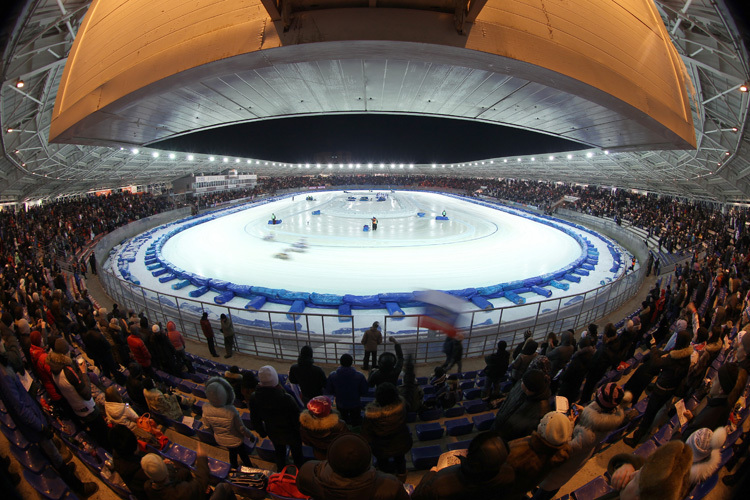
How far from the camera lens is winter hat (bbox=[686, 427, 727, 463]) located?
2.21 m

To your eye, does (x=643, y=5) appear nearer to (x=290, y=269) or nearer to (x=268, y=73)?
(x=268, y=73)

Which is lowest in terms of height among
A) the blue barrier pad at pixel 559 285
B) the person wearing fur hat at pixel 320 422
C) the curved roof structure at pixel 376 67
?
the blue barrier pad at pixel 559 285

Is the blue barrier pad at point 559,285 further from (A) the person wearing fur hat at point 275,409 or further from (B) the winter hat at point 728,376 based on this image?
(A) the person wearing fur hat at point 275,409

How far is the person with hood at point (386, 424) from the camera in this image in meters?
2.60

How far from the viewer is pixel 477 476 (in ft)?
5.89

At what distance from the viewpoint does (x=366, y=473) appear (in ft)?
5.76

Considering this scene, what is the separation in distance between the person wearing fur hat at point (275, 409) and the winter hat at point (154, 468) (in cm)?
97

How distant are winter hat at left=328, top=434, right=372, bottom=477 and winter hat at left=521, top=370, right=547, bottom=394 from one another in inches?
72.1

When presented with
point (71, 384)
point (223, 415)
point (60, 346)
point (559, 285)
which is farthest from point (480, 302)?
point (60, 346)

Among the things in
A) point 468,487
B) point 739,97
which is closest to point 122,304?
point 468,487

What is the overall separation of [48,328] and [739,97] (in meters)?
24.8

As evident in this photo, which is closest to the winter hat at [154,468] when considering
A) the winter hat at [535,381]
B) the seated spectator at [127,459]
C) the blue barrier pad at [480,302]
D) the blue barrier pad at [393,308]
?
the seated spectator at [127,459]

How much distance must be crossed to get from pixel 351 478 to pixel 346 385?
76.0 inches

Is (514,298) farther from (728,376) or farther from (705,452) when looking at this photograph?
(705,452)
